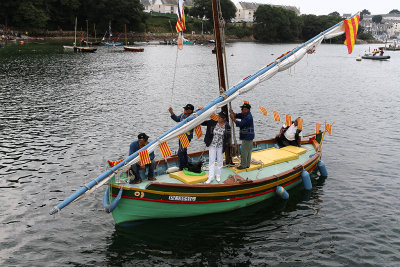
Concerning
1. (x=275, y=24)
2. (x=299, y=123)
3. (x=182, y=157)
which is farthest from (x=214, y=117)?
(x=275, y=24)

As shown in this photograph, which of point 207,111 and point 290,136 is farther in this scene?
point 290,136

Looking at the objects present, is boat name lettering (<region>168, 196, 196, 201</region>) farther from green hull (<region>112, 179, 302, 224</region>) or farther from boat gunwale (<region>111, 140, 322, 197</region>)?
green hull (<region>112, 179, 302, 224</region>)

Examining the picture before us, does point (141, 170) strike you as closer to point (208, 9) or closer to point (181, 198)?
point (181, 198)

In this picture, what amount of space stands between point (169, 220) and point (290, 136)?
32.5 feet

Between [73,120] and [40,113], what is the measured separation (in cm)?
446

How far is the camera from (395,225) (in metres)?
16.2

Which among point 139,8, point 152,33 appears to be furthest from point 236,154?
point 152,33

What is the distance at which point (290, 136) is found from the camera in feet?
70.0

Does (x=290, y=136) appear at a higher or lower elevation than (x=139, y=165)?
higher

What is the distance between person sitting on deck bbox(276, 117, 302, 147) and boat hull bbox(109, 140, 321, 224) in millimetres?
5014

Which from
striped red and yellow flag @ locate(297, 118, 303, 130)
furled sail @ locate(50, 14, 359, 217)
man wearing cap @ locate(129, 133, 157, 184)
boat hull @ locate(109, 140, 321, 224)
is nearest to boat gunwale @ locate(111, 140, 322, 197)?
boat hull @ locate(109, 140, 321, 224)

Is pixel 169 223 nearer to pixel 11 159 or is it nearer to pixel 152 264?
pixel 152 264

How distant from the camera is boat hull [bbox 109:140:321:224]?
548 inches

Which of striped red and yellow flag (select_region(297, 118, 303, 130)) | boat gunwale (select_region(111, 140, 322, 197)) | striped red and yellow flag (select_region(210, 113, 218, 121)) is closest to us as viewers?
boat gunwale (select_region(111, 140, 322, 197))
